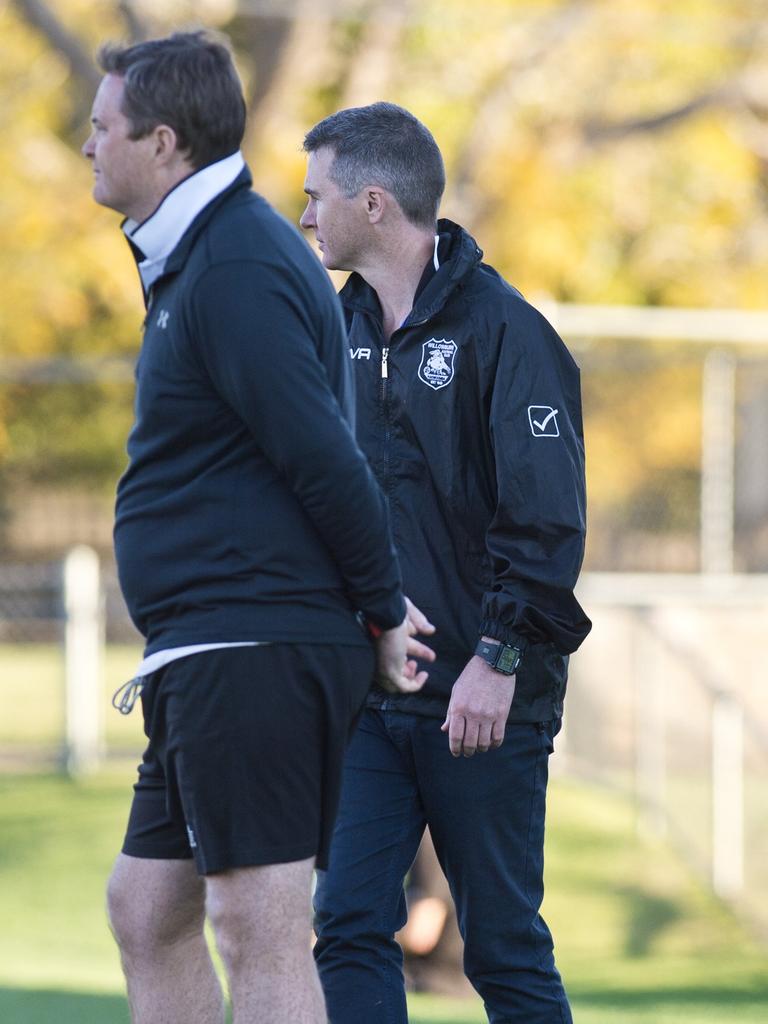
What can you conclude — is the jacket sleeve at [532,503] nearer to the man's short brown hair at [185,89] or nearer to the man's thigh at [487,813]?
the man's thigh at [487,813]

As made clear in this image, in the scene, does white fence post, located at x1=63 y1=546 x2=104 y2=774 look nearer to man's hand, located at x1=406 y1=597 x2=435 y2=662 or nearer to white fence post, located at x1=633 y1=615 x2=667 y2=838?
white fence post, located at x1=633 y1=615 x2=667 y2=838

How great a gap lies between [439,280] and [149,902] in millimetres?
1364

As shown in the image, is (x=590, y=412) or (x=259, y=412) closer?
(x=259, y=412)

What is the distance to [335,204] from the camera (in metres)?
3.48

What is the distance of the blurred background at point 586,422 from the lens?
29.1ft

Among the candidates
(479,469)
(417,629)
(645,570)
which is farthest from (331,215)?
(645,570)

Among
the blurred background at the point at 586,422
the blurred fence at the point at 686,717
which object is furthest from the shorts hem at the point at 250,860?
the blurred fence at the point at 686,717

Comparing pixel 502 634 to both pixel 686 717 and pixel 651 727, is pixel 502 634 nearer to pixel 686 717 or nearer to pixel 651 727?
pixel 651 727

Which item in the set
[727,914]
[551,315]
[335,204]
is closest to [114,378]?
[551,315]

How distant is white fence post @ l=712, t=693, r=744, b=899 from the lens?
845 cm

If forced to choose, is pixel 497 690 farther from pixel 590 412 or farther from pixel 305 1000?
pixel 590 412

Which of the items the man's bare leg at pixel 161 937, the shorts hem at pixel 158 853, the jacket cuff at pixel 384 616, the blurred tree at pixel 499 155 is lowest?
the man's bare leg at pixel 161 937

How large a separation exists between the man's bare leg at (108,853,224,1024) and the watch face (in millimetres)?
717

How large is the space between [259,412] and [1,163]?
1429 centimetres
